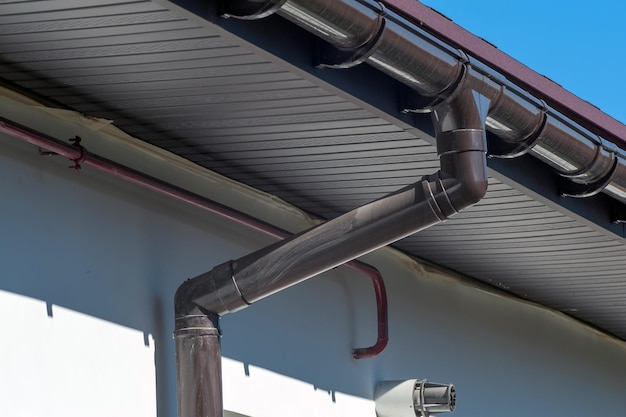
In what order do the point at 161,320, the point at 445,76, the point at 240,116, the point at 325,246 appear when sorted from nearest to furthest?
the point at 445,76 < the point at 325,246 < the point at 240,116 < the point at 161,320

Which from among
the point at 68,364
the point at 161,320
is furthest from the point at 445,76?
the point at 68,364

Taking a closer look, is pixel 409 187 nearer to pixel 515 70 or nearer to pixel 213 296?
pixel 515 70

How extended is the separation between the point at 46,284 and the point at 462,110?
1.91 m

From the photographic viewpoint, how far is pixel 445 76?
4.60 meters

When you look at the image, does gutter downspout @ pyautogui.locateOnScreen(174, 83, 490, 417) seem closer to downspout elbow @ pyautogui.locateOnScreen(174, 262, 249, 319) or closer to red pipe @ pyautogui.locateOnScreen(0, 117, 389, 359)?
downspout elbow @ pyautogui.locateOnScreen(174, 262, 249, 319)

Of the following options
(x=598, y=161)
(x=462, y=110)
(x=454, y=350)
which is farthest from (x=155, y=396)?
(x=454, y=350)

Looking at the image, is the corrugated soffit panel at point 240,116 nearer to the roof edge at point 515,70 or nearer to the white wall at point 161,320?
the white wall at point 161,320

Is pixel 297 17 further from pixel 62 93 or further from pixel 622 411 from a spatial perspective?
pixel 622 411

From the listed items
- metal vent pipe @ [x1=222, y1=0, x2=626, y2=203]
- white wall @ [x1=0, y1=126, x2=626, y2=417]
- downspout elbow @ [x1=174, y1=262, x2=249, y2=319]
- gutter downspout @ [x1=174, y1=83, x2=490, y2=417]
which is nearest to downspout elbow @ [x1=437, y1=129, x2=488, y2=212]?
gutter downspout @ [x1=174, y1=83, x2=490, y2=417]

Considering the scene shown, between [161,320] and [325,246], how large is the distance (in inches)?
39.8

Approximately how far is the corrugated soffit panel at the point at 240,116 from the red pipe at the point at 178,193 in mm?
245

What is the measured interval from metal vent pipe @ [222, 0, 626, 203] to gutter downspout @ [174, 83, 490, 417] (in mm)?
107

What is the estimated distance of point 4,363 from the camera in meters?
4.64

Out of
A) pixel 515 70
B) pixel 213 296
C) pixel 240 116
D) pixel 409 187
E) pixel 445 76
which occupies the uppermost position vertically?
pixel 515 70
